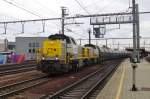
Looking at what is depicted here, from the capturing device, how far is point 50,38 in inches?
1172

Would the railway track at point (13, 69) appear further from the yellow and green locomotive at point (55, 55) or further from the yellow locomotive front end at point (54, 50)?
the yellow locomotive front end at point (54, 50)

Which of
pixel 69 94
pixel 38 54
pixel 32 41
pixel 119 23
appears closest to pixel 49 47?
pixel 38 54

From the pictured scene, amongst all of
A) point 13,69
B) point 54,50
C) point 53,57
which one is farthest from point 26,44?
point 53,57

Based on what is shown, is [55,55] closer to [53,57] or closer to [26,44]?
[53,57]

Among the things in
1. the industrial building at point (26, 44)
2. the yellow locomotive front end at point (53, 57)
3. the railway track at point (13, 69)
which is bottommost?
the railway track at point (13, 69)

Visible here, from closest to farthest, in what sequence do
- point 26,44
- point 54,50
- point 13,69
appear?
point 54,50, point 13,69, point 26,44

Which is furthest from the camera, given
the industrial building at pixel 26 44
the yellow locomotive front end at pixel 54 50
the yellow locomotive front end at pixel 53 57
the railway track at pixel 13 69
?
the industrial building at pixel 26 44

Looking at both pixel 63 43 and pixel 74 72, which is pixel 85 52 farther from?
pixel 63 43

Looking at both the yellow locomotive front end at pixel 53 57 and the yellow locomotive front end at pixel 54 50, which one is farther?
the yellow locomotive front end at pixel 54 50

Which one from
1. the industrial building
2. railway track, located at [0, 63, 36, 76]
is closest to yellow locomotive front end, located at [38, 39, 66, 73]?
railway track, located at [0, 63, 36, 76]

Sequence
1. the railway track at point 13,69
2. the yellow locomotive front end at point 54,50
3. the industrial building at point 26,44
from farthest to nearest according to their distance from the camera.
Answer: the industrial building at point 26,44 < the railway track at point 13,69 < the yellow locomotive front end at point 54,50

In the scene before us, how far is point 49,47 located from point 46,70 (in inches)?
74.8

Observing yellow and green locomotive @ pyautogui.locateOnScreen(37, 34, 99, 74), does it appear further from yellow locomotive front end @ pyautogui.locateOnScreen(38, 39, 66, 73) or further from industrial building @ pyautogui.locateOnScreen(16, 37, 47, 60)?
industrial building @ pyautogui.locateOnScreen(16, 37, 47, 60)

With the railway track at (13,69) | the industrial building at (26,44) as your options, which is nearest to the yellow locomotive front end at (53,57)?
the railway track at (13,69)
